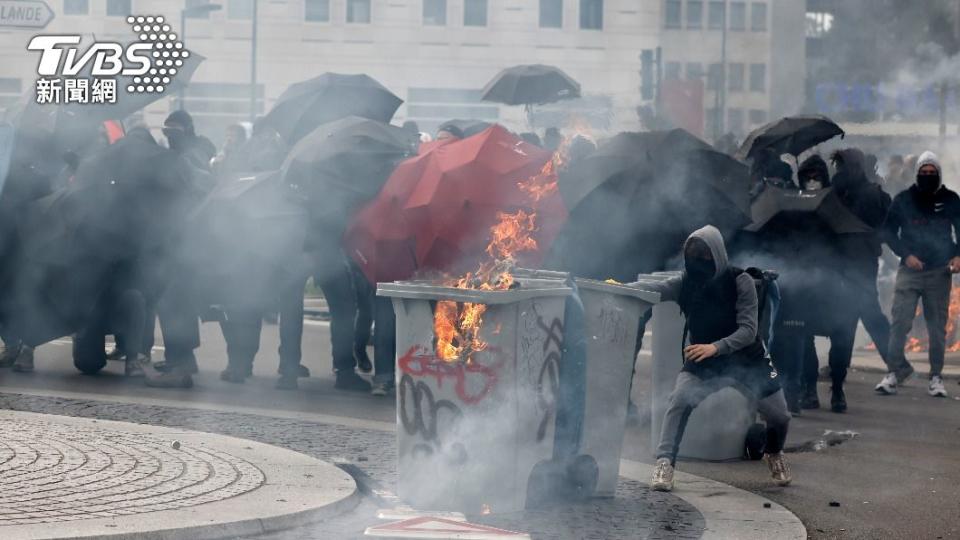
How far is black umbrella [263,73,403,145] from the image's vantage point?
13328 millimetres

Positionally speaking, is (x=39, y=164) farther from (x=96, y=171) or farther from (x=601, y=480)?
(x=601, y=480)

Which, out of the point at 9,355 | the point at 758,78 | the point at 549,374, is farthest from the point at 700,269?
the point at 758,78

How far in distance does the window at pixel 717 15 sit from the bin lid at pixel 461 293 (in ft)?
18.4

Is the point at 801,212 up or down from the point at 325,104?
down

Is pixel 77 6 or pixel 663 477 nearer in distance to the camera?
pixel 663 477

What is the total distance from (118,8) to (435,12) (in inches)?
86.1

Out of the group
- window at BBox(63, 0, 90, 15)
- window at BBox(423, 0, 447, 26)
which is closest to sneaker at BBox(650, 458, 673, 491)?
window at BBox(423, 0, 447, 26)

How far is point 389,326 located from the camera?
1213 centimetres

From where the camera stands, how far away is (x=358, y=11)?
34.5ft

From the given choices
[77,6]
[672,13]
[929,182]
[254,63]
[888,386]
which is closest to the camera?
[77,6]

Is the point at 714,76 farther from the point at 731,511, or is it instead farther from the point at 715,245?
the point at 731,511

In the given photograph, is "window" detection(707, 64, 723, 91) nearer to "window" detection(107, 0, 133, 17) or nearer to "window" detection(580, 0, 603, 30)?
"window" detection(107, 0, 133, 17)

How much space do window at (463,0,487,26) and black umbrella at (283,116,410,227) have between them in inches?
45.4

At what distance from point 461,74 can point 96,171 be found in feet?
11.8
